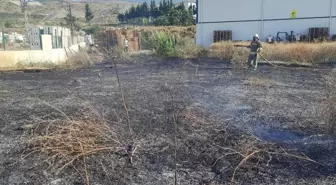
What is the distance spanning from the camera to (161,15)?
53000 mm

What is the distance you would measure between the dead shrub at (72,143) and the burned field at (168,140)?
1 centimetres

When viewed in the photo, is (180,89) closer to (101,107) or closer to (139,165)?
(101,107)

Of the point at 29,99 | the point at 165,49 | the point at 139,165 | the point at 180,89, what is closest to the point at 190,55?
the point at 165,49

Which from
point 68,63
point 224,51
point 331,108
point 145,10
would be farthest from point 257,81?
point 145,10

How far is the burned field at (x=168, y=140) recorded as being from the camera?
4.42 meters

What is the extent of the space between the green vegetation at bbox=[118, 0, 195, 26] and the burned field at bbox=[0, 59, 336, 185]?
1379 inches

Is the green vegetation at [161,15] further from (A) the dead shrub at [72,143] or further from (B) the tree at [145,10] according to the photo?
(A) the dead shrub at [72,143]

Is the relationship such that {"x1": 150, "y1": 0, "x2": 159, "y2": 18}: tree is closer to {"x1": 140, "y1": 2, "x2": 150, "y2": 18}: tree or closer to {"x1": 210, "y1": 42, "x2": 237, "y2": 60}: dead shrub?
{"x1": 140, "y1": 2, "x2": 150, "y2": 18}: tree

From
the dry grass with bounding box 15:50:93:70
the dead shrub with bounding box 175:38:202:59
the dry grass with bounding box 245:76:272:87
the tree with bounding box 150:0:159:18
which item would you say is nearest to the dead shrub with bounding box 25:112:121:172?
the dry grass with bounding box 245:76:272:87

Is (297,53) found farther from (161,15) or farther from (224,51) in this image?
(161,15)

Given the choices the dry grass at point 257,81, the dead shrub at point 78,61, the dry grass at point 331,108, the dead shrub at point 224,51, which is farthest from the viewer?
the dead shrub at point 224,51

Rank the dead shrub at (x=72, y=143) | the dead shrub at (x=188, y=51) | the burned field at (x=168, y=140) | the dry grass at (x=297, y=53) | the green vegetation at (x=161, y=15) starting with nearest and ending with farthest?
the burned field at (x=168, y=140) → the dead shrub at (x=72, y=143) → the dry grass at (x=297, y=53) → the dead shrub at (x=188, y=51) → the green vegetation at (x=161, y=15)

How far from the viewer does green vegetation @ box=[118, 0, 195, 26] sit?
43.6 metres

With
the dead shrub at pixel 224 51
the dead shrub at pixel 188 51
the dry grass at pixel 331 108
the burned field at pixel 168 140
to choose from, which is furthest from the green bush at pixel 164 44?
the dry grass at pixel 331 108
